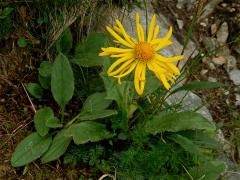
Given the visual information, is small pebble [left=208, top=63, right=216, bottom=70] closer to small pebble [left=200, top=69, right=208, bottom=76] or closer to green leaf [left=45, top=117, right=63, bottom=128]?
small pebble [left=200, top=69, right=208, bottom=76]

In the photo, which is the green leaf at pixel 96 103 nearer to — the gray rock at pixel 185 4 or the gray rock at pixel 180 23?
the gray rock at pixel 180 23

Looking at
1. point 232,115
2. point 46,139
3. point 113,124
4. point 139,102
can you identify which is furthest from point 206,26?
point 46,139

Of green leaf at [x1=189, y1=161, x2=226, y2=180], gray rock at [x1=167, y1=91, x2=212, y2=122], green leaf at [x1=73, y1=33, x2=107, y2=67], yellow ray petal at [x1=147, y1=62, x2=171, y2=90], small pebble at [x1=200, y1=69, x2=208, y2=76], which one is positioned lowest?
green leaf at [x1=189, y1=161, x2=226, y2=180]

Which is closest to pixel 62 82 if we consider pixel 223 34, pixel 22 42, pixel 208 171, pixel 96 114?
pixel 96 114

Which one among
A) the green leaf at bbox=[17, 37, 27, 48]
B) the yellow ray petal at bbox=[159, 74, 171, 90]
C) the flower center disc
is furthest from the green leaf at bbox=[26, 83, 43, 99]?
the yellow ray petal at bbox=[159, 74, 171, 90]

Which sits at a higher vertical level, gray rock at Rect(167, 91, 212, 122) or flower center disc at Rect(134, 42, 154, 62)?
flower center disc at Rect(134, 42, 154, 62)

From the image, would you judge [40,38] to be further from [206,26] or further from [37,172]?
[206,26]

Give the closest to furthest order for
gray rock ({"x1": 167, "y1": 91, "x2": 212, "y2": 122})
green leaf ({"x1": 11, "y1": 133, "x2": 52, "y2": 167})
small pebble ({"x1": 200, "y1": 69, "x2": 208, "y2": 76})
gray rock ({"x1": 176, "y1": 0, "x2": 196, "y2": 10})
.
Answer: green leaf ({"x1": 11, "y1": 133, "x2": 52, "y2": 167}), gray rock ({"x1": 167, "y1": 91, "x2": 212, "y2": 122}), small pebble ({"x1": 200, "y1": 69, "x2": 208, "y2": 76}), gray rock ({"x1": 176, "y1": 0, "x2": 196, "y2": 10})
